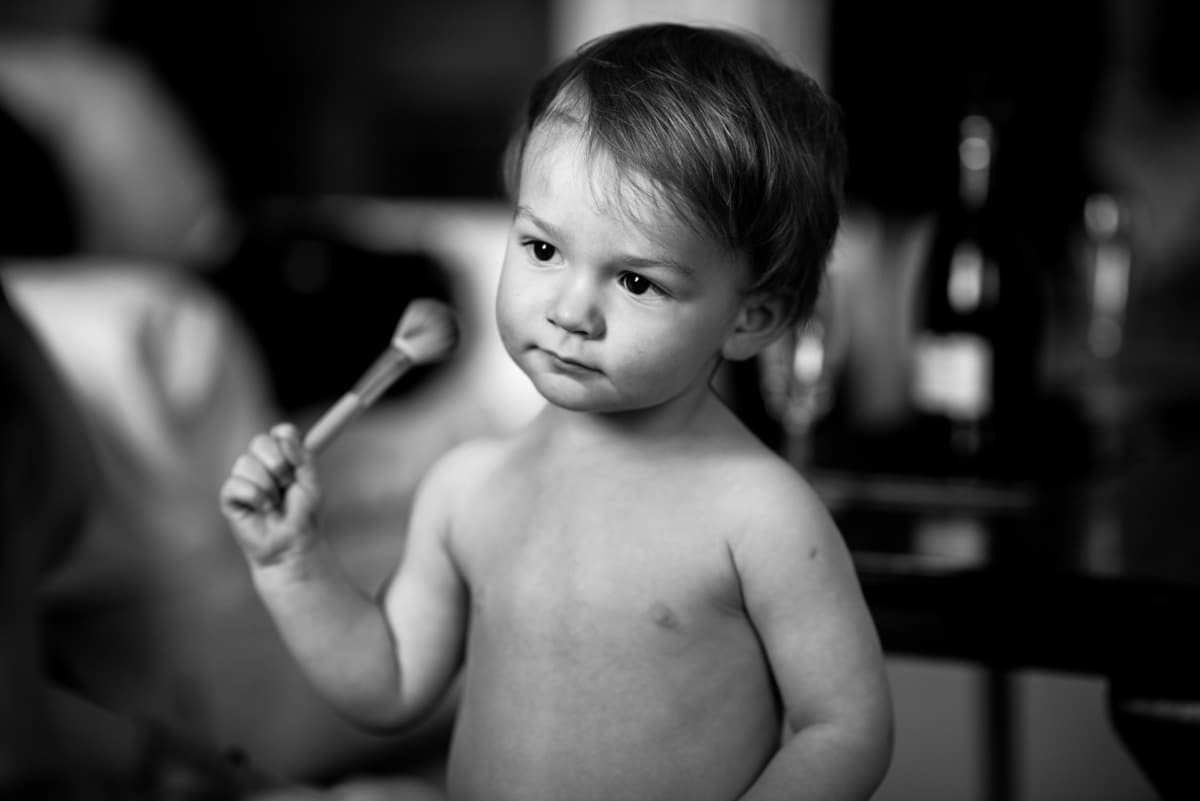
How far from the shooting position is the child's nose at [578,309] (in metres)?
0.55

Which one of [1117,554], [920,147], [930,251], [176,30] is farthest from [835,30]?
[1117,554]

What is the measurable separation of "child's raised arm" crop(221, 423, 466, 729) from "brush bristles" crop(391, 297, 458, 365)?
0.06 m

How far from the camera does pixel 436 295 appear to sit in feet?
7.82

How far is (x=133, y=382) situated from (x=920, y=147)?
6.71 ft

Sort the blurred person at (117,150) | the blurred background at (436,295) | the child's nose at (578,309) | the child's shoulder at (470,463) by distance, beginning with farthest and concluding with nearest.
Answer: the blurred person at (117,150) → the blurred background at (436,295) → the child's shoulder at (470,463) → the child's nose at (578,309)

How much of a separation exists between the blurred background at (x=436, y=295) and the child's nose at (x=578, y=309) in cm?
21

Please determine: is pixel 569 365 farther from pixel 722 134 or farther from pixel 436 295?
pixel 436 295

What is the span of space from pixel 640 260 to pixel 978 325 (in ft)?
2.10

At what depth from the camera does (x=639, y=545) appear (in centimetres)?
59

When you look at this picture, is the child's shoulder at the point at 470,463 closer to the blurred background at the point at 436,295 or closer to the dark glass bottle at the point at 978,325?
the blurred background at the point at 436,295

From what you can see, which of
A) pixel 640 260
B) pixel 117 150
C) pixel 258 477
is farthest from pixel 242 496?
pixel 117 150

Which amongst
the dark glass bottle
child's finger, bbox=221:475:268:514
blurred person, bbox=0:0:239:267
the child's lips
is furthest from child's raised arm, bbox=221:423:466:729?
blurred person, bbox=0:0:239:267

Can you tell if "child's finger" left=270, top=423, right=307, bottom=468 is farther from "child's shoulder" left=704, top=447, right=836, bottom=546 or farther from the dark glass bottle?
the dark glass bottle

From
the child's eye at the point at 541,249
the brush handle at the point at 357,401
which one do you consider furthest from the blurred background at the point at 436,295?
the child's eye at the point at 541,249
